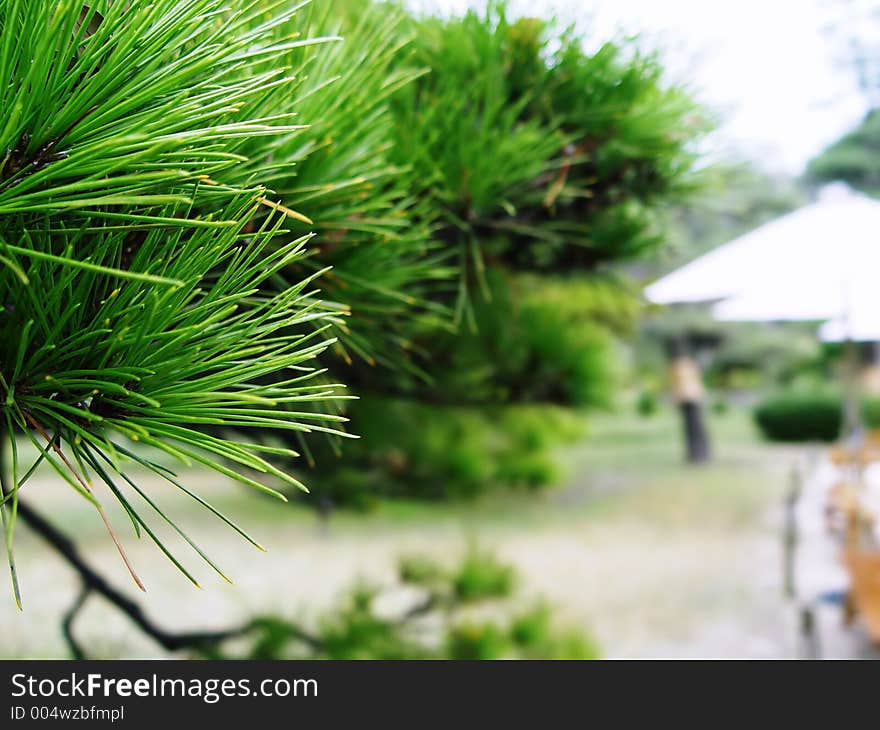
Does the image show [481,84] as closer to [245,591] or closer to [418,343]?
[418,343]

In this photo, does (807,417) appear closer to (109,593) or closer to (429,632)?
(429,632)

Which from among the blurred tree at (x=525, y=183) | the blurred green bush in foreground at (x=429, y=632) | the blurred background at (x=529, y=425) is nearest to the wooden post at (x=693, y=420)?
the blurred background at (x=529, y=425)

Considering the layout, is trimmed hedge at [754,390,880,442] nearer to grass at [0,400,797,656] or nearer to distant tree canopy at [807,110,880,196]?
grass at [0,400,797,656]

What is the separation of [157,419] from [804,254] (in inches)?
76.8

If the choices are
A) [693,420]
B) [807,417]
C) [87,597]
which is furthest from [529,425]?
[807,417]

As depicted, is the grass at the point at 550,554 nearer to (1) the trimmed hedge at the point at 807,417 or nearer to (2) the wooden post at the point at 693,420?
(2) the wooden post at the point at 693,420

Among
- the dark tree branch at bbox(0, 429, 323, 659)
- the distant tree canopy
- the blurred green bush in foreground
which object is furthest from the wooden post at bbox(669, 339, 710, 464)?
the dark tree branch at bbox(0, 429, 323, 659)

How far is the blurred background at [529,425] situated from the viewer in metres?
0.59

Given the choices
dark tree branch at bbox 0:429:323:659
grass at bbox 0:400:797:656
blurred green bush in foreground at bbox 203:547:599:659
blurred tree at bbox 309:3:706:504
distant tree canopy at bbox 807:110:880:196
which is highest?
distant tree canopy at bbox 807:110:880:196

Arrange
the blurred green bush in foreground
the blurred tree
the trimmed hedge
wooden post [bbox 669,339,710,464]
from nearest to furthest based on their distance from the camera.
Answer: the blurred tree, the blurred green bush in foreground, wooden post [bbox 669,339,710,464], the trimmed hedge

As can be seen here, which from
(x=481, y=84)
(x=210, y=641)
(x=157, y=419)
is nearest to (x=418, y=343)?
(x=481, y=84)

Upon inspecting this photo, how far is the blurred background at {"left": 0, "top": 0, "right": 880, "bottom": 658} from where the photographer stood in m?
0.59

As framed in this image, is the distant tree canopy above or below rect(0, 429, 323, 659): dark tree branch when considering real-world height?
above
